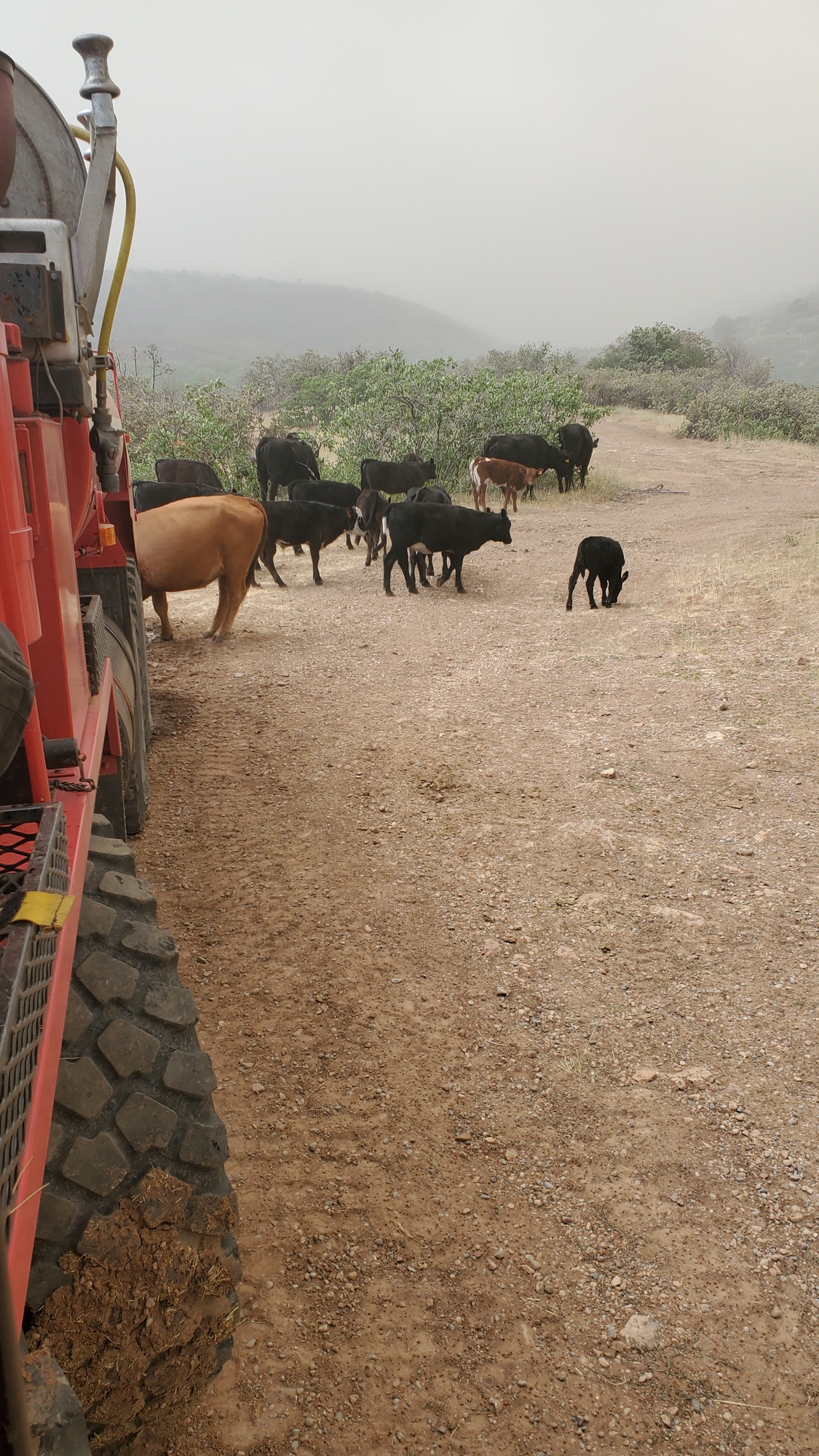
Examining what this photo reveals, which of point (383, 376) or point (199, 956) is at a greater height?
point (383, 376)

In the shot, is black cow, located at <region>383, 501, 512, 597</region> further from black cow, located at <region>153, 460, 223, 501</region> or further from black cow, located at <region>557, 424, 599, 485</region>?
black cow, located at <region>557, 424, 599, 485</region>

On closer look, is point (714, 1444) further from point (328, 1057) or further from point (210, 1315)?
point (328, 1057)

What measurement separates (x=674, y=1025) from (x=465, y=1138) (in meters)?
0.96

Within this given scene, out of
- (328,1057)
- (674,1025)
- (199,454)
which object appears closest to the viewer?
(328,1057)

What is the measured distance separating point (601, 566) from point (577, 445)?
880 centimetres

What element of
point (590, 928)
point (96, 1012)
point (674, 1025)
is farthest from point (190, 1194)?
point (590, 928)

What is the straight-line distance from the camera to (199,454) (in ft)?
46.4

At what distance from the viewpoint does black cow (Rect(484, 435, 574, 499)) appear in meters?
15.6

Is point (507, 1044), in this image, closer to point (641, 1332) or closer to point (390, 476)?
point (641, 1332)

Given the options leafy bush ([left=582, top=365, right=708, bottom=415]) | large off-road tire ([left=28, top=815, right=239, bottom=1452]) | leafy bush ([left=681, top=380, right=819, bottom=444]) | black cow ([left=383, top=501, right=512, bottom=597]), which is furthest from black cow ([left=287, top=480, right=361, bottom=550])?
leafy bush ([left=582, top=365, right=708, bottom=415])

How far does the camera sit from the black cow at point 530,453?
616 inches

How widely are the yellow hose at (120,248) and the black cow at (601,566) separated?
652 centimetres

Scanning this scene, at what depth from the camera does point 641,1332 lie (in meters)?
2.14

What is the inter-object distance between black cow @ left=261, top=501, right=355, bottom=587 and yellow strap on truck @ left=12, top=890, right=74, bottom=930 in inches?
374
